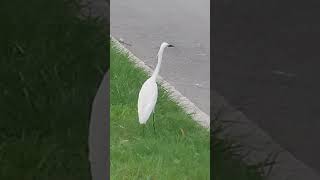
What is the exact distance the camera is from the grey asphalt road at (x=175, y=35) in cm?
759

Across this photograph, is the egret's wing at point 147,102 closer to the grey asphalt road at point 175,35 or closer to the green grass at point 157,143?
the green grass at point 157,143

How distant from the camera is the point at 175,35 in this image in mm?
9797

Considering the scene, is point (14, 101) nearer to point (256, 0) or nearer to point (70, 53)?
point (70, 53)

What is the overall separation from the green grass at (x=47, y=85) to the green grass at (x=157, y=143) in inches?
9.2

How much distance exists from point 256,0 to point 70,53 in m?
5.09

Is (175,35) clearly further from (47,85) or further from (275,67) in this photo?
(47,85)

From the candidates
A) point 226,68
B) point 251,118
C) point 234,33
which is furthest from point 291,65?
point 251,118

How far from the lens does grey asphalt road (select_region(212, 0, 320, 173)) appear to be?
613cm

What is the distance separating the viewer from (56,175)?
4832mm

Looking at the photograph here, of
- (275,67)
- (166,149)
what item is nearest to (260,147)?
(166,149)

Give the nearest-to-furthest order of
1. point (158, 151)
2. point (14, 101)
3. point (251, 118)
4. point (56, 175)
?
1. point (56, 175)
2. point (158, 151)
3. point (14, 101)
4. point (251, 118)

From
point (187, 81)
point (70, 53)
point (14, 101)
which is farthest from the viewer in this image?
point (187, 81)

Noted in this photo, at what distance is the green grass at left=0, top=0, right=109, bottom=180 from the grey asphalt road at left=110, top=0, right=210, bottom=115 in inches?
39.9

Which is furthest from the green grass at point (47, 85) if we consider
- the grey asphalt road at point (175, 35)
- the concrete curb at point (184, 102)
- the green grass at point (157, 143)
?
the grey asphalt road at point (175, 35)
